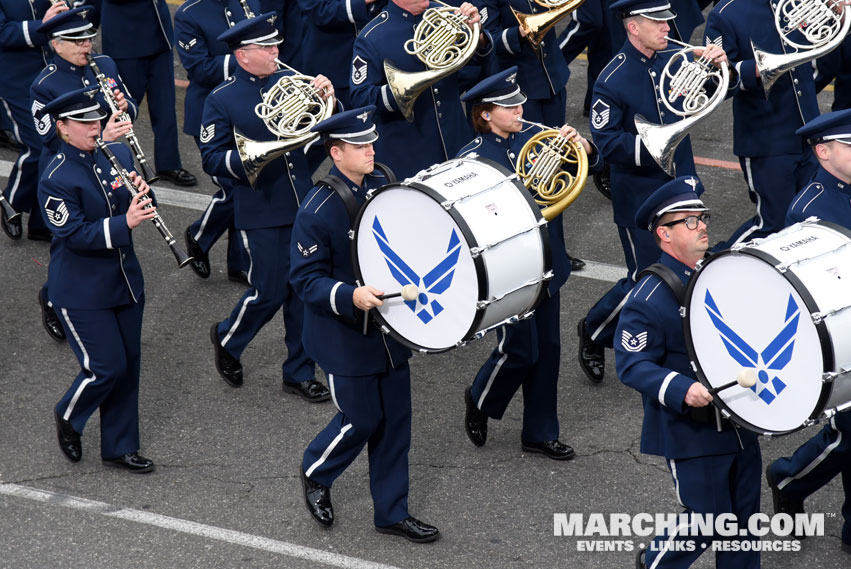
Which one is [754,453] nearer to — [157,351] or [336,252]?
[336,252]

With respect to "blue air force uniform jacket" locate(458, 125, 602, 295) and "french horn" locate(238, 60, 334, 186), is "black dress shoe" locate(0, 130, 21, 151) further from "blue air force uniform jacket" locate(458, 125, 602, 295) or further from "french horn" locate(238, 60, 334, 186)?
"blue air force uniform jacket" locate(458, 125, 602, 295)

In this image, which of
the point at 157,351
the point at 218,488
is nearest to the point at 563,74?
the point at 157,351

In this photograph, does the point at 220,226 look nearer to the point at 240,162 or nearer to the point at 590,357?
the point at 240,162

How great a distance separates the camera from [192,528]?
674 cm

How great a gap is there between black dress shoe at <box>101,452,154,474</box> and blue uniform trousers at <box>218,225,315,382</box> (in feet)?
3.23

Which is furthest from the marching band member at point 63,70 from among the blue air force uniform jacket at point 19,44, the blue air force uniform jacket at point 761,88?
the blue air force uniform jacket at point 761,88

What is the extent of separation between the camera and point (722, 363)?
18.1 feet

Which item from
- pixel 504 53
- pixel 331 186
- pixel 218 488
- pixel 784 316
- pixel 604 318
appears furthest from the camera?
pixel 504 53

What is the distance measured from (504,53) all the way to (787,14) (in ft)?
5.95

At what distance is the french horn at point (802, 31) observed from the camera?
8047 mm

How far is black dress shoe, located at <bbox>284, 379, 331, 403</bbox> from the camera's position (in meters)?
7.90

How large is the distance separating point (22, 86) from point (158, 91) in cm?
115

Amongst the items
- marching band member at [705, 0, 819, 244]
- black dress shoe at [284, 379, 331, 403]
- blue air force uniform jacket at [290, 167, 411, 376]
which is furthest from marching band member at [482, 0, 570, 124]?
blue air force uniform jacket at [290, 167, 411, 376]

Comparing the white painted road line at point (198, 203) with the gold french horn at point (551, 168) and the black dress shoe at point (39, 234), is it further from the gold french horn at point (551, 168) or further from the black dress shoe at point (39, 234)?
the gold french horn at point (551, 168)
